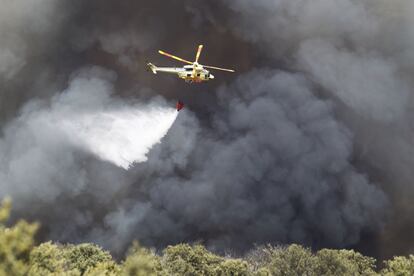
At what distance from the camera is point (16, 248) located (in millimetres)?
36250

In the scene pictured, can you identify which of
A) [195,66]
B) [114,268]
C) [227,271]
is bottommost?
[114,268]

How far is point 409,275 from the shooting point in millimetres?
97312

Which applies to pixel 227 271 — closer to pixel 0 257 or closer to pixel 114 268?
pixel 114 268

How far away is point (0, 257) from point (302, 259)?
93172 mm

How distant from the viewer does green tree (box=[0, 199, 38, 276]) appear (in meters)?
35.8

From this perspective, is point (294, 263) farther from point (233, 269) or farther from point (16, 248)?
point (16, 248)

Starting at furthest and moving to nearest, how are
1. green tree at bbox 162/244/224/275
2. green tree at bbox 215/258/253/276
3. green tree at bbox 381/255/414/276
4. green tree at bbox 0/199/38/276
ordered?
green tree at bbox 162/244/224/275 < green tree at bbox 215/258/253/276 < green tree at bbox 381/255/414/276 < green tree at bbox 0/199/38/276

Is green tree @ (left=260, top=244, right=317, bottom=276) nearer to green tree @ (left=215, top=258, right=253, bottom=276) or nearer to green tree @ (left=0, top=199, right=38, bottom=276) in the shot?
green tree @ (left=215, top=258, right=253, bottom=276)

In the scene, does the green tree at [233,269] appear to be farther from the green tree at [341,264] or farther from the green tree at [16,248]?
the green tree at [16,248]

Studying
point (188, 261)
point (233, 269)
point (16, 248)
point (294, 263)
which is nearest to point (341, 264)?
point (294, 263)

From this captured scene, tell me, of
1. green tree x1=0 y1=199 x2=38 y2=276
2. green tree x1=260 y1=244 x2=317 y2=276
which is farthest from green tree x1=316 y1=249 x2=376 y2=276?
green tree x1=0 y1=199 x2=38 y2=276

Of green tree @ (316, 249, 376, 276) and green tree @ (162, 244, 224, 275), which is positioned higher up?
green tree @ (316, 249, 376, 276)

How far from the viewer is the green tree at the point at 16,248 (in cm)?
3581

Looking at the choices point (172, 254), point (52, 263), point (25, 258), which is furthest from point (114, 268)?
point (25, 258)
